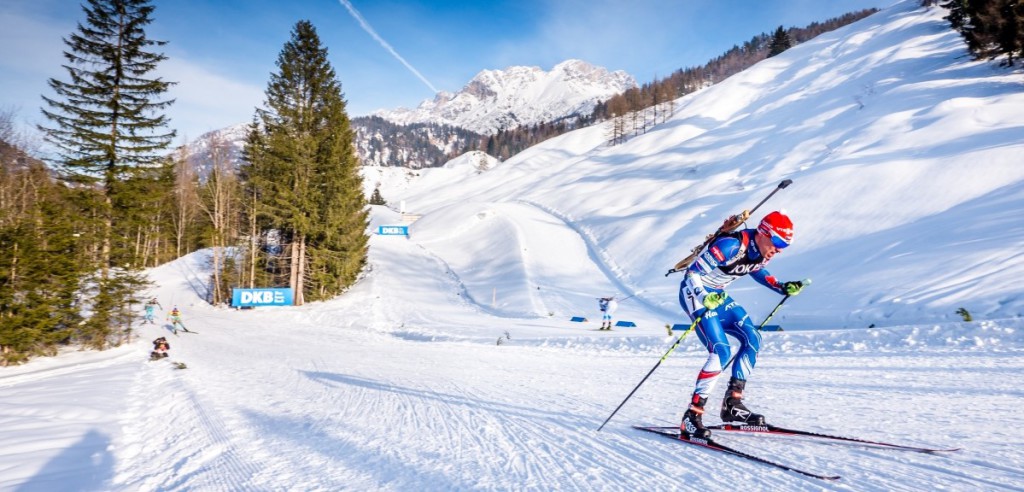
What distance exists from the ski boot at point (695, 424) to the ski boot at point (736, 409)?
1.09ft

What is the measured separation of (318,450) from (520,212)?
43.8 meters

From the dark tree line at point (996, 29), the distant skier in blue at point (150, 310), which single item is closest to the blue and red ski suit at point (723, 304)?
the distant skier in blue at point (150, 310)

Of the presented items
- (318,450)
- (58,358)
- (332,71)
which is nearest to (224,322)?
(58,358)

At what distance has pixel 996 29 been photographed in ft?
92.8

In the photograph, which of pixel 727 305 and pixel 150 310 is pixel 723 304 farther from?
pixel 150 310

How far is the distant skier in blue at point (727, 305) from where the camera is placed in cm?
450

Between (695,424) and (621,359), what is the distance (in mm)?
6085

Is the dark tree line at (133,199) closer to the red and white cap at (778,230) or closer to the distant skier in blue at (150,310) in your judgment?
the distant skier in blue at (150,310)

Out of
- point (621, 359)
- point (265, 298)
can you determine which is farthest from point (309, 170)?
point (621, 359)

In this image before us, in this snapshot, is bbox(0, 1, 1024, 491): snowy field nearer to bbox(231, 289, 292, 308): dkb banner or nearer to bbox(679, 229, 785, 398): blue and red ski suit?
bbox(679, 229, 785, 398): blue and red ski suit

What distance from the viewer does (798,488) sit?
10.6 ft

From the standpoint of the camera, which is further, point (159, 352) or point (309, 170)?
point (309, 170)

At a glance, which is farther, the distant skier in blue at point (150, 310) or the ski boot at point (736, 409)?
the distant skier in blue at point (150, 310)

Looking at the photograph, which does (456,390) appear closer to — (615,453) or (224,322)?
(615,453)
